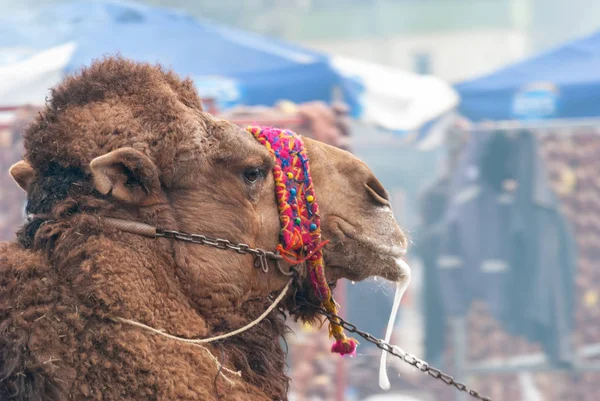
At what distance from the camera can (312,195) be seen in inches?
102

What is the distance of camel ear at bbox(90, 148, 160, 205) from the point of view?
2.22 metres

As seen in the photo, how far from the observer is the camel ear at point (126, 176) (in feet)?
7.29

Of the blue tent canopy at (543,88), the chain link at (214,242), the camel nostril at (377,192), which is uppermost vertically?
the camel nostril at (377,192)

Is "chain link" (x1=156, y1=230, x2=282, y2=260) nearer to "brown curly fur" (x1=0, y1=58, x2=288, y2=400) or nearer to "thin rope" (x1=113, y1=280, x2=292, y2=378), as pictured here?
"brown curly fur" (x1=0, y1=58, x2=288, y2=400)

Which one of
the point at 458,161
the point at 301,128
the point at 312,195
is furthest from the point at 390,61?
the point at 312,195

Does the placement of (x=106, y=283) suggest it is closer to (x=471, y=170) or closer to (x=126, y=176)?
(x=126, y=176)

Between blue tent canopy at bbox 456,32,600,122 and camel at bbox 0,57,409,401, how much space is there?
286 inches

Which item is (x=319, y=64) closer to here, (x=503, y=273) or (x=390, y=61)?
(x=503, y=273)

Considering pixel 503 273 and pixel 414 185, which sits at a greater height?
pixel 503 273

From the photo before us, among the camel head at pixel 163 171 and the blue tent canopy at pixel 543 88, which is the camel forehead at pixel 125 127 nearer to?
the camel head at pixel 163 171

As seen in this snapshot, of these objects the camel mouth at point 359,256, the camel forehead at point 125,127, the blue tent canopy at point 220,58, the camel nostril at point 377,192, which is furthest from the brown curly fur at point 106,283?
the blue tent canopy at point 220,58

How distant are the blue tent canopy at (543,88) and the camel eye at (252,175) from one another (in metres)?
7.48

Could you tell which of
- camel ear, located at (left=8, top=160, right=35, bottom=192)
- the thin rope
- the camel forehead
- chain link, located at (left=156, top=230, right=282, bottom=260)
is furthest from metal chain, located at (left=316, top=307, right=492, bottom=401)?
camel ear, located at (left=8, top=160, right=35, bottom=192)

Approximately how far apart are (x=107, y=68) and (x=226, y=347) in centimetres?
83
